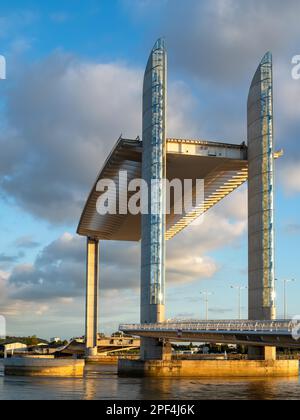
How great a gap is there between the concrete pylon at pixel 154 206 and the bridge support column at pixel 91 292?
2133 inches

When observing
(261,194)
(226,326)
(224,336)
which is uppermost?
(261,194)

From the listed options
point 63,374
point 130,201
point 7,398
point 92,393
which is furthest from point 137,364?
point 130,201

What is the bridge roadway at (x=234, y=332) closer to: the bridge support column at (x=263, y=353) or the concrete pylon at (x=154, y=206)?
the concrete pylon at (x=154, y=206)

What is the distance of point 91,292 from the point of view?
139 metres

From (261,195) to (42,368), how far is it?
99.5 ft

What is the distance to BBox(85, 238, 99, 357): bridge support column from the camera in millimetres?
137625

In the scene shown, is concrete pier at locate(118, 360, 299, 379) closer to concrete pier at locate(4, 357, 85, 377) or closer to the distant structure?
the distant structure

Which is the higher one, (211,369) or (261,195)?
(261,195)

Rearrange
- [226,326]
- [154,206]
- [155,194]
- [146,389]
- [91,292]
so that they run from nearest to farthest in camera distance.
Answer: [226,326], [146,389], [155,194], [154,206], [91,292]

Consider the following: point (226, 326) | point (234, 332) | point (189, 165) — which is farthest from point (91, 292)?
point (234, 332)

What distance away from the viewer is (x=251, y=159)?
8475 cm

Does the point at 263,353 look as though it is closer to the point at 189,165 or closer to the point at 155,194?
the point at 155,194

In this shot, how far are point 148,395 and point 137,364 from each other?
24784mm
